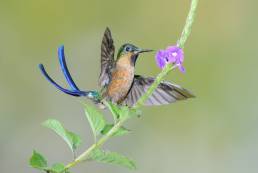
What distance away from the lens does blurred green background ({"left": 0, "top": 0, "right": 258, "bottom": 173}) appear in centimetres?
220

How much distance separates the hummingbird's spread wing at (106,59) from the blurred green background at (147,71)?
1441mm

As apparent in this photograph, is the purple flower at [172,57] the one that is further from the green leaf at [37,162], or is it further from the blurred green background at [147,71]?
the blurred green background at [147,71]

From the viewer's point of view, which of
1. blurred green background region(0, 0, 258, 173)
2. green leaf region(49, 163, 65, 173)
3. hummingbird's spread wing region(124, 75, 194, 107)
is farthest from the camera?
blurred green background region(0, 0, 258, 173)

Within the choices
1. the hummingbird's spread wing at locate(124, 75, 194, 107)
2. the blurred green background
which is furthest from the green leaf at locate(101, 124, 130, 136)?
the blurred green background

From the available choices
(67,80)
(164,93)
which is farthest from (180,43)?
(164,93)

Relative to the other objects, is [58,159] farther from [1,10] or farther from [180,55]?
[180,55]

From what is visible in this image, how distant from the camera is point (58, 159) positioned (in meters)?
2.20

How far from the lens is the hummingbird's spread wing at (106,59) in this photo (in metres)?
0.66

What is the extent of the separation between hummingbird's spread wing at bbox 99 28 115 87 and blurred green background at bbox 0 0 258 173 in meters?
1.44

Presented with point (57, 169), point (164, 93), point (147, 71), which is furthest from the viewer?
point (147, 71)

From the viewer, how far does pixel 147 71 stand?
2152mm

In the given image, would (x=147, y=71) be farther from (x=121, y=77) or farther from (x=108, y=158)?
(x=108, y=158)

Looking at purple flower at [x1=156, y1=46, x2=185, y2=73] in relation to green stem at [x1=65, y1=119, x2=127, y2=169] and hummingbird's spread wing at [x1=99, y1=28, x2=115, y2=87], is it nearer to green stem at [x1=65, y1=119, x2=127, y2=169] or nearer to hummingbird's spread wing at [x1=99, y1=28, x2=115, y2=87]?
green stem at [x1=65, y1=119, x2=127, y2=169]

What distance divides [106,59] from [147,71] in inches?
57.7
